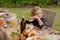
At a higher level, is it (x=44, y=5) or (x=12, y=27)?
(x=12, y=27)

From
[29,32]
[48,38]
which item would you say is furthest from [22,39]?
[48,38]

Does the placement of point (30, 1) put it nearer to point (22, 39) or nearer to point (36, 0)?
point (36, 0)

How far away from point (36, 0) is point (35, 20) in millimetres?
6767

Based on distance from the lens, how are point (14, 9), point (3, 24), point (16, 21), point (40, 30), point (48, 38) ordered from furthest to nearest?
point (14, 9) < point (16, 21) < point (3, 24) < point (40, 30) < point (48, 38)

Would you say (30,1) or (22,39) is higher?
(22,39)

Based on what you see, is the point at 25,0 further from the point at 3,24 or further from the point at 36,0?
the point at 3,24

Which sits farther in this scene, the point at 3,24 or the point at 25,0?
the point at 25,0

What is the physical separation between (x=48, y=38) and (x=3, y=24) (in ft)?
3.08

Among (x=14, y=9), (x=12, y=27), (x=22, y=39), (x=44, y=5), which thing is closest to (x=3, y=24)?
(x=12, y=27)

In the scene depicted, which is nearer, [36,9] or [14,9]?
[36,9]

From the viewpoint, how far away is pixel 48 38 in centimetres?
328

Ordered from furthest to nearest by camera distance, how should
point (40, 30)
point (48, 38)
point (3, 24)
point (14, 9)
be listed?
point (14, 9) → point (3, 24) → point (40, 30) → point (48, 38)

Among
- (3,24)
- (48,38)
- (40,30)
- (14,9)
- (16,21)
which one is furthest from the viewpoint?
(14,9)

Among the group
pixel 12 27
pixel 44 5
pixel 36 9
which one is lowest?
pixel 44 5
